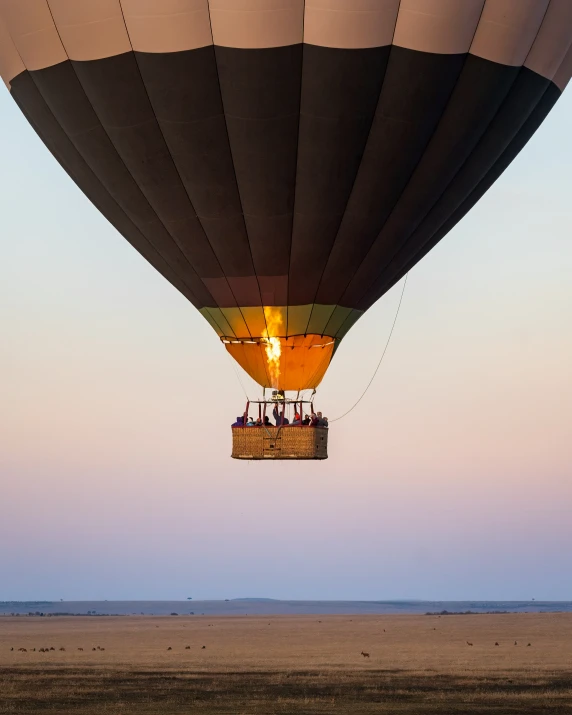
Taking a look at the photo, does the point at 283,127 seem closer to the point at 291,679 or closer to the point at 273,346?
the point at 273,346

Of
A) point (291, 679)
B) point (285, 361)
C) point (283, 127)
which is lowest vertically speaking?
point (291, 679)

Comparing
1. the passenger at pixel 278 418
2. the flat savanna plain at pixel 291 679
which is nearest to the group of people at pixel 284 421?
the passenger at pixel 278 418

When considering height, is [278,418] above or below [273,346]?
below

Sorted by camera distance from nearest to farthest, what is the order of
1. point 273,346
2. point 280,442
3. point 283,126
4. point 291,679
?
1. point 283,126
2. point 280,442
3. point 273,346
4. point 291,679

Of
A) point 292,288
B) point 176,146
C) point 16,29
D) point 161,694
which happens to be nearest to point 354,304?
point 292,288

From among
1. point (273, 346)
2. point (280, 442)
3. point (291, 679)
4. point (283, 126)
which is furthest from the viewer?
point (291, 679)

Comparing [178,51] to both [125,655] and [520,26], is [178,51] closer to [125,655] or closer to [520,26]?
[520,26]

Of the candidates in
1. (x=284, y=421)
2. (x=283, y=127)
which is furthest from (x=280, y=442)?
(x=283, y=127)

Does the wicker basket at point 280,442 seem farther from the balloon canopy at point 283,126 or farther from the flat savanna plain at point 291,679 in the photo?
the flat savanna plain at point 291,679
